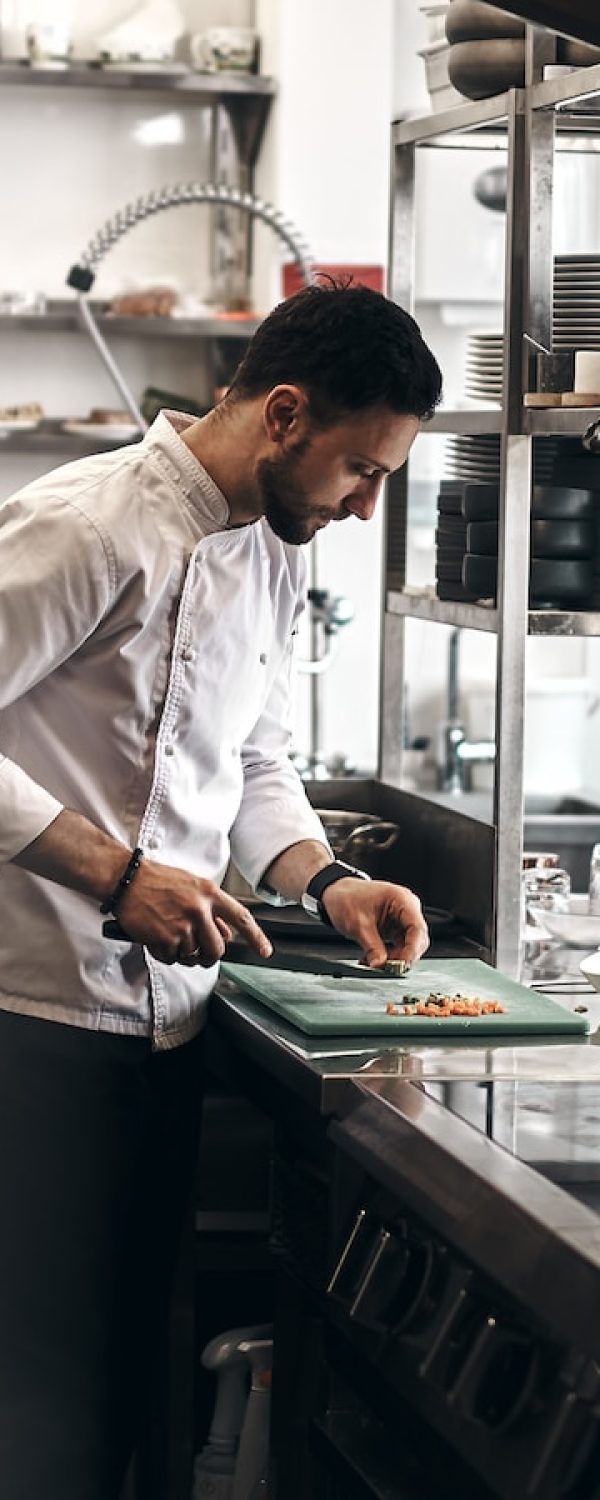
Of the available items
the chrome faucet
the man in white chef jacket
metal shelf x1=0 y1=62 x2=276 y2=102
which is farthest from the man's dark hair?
metal shelf x1=0 y1=62 x2=276 y2=102

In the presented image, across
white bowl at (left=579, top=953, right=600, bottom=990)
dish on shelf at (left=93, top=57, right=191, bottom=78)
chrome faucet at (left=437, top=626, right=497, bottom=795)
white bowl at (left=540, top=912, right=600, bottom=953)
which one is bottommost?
chrome faucet at (left=437, top=626, right=497, bottom=795)

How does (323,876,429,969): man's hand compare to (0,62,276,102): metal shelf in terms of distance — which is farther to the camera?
(0,62,276,102): metal shelf

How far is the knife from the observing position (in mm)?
2250

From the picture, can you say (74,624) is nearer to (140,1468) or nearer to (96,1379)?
(96,1379)

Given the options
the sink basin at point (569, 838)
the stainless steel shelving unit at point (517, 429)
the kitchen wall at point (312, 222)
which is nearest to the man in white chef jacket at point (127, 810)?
the stainless steel shelving unit at point (517, 429)

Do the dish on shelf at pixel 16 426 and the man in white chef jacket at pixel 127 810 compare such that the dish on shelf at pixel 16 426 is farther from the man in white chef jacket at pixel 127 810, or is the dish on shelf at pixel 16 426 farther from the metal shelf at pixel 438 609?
the man in white chef jacket at pixel 127 810

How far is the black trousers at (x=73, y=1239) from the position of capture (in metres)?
2.10

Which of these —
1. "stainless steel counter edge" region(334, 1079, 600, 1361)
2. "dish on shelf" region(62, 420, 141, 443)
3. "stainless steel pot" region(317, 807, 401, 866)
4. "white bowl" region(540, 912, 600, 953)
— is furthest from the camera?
"dish on shelf" region(62, 420, 141, 443)

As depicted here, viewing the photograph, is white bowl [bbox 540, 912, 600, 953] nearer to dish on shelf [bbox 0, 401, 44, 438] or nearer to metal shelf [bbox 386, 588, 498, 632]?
metal shelf [bbox 386, 588, 498, 632]

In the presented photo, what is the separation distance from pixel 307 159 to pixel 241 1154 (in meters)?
3.68

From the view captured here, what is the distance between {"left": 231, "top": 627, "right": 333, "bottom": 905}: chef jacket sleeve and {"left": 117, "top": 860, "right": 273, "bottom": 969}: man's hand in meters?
0.37

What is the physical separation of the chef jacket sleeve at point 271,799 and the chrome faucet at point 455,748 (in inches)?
92.2

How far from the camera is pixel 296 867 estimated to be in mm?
2324

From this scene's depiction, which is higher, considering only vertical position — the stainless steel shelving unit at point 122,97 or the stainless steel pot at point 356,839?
the stainless steel shelving unit at point 122,97
